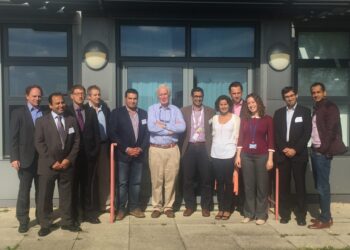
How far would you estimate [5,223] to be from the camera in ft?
22.2

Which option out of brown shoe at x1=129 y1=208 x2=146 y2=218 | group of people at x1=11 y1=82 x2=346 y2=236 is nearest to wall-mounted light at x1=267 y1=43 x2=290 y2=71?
group of people at x1=11 y1=82 x2=346 y2=236

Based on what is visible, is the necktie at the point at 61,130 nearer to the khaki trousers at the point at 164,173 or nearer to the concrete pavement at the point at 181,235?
the concrete pavement at the point at 181,235

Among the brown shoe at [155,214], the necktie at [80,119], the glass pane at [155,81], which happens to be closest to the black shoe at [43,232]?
the necktie at [80,119]

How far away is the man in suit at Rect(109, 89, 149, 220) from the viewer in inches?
269

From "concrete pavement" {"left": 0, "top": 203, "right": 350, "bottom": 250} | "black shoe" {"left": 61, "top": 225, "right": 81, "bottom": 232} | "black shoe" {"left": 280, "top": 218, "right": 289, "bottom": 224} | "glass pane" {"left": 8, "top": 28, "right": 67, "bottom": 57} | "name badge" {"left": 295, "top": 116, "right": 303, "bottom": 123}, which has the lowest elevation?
"concrete pavement" {"left": 0, "top": 203, "right": 350, "bottom": 250}

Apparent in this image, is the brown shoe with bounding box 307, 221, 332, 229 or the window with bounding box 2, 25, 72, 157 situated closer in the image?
the brown shoe with bounding box 307, 221, 332, 229

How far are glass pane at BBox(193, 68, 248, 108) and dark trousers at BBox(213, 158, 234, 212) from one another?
1.58 meters

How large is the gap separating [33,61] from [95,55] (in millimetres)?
1109

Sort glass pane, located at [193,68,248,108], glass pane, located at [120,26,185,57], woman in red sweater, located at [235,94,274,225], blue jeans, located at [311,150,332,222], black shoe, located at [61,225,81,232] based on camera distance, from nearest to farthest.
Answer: black shoe, located at [61,225,81,232] < blue jeans, located at [311,150,332,222] < woman in red sweater, located at [235,94,274,225] < glass pane, located at [120,26,185,57] < glass pane, located at [193,68,248,108]

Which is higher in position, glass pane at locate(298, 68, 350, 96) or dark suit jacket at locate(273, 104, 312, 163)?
glass pane at locate(298, 68, 350, 96)

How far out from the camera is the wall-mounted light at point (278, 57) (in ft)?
25.4

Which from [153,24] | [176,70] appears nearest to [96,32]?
[153,24]

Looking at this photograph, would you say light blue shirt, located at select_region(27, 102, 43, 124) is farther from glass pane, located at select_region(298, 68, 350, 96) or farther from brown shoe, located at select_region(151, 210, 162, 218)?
glass pane, located at select_region(298, 68, 350, 96)

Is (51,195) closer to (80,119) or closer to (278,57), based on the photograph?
(80,119)
